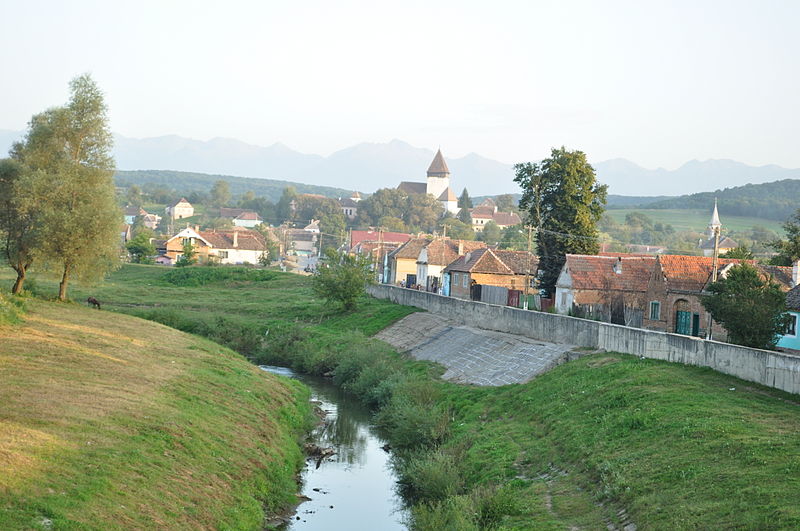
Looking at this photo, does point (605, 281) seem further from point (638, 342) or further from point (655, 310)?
point (638, 342)

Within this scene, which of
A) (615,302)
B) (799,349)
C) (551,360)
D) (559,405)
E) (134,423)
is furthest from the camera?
(615,302)

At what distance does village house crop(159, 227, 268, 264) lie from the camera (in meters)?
137

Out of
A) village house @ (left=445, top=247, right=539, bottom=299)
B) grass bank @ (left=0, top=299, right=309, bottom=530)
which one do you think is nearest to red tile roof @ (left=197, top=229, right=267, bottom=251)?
village house @ (left=445, top=247, right=539, bottom=299)

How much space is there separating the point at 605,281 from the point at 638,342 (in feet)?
84.7

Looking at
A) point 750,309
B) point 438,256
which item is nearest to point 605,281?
point 750,309

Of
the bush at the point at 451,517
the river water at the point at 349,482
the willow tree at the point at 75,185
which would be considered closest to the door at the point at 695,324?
the river water at the point at 349,482

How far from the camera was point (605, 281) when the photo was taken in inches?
2482

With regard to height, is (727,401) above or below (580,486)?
above

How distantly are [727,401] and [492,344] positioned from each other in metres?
23.4

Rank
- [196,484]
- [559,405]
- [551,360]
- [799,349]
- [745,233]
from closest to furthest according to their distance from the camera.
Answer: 1. [196,484]
2. [559,405]
3. [551,360]
4. [799,349]
5. [745,233]

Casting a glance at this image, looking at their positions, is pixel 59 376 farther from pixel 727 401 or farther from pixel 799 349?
pixel 799 349

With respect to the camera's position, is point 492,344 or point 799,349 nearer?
point 799,349

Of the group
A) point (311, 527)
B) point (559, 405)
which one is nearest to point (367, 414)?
point (559, 405)

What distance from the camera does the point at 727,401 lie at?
2777cm
